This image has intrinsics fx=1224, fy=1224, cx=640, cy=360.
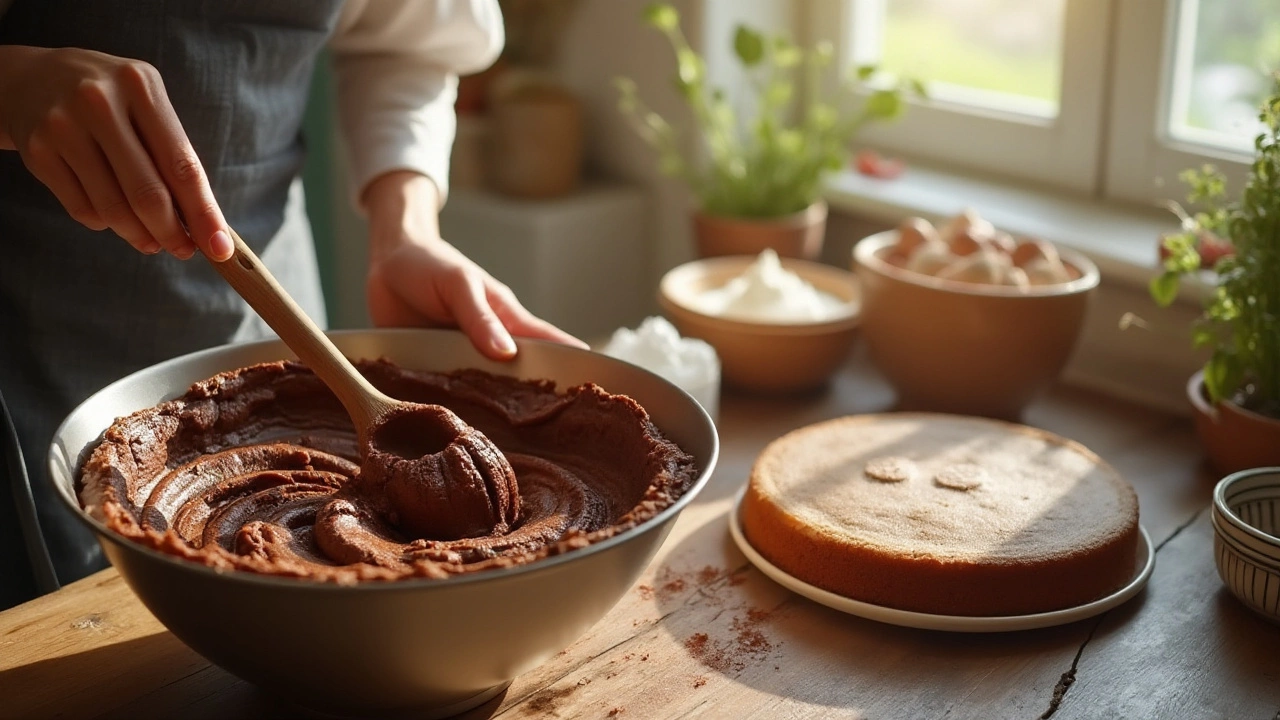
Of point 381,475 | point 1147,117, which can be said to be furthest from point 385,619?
point 1147,117

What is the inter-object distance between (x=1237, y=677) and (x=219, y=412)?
89 centimetres

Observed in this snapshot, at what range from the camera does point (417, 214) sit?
1.37m

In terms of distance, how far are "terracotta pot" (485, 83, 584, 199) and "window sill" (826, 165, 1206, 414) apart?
1.78 feet

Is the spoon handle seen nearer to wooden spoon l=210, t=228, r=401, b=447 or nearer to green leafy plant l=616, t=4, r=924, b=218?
wooden spoon l=210, t=228, r=401, b=447

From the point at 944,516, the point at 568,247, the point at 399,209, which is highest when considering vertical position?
the point at 399,209

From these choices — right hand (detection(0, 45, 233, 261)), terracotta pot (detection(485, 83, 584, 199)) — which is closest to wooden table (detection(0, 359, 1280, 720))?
right hand (detection(0, 45, 233, 261))

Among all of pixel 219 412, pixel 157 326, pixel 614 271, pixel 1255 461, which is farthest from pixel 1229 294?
pixel 614 271

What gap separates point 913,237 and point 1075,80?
0.51 meters

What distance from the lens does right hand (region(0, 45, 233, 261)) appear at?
0.89m

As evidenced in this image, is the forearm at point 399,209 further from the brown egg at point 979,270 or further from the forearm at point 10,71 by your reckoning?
the brown egg at point 979,270

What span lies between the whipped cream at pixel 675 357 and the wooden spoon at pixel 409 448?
45 centimetres

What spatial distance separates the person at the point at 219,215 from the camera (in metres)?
1.18

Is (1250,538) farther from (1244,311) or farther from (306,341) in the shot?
(306,341)

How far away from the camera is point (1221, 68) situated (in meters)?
1.77
